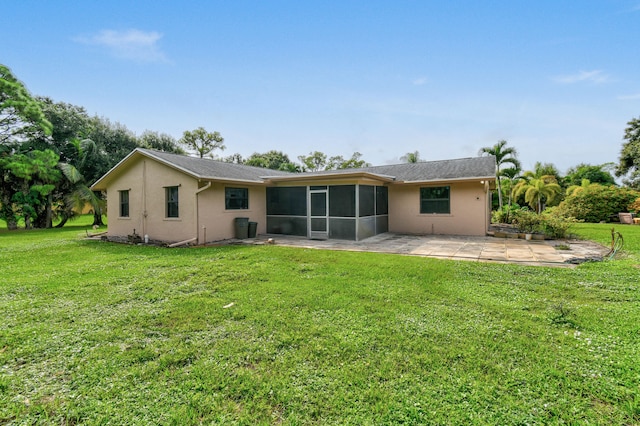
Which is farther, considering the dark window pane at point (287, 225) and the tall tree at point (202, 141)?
the tall tree at point (202, 141)

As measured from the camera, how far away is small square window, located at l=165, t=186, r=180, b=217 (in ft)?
39.2

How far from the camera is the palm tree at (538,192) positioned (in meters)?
22.8

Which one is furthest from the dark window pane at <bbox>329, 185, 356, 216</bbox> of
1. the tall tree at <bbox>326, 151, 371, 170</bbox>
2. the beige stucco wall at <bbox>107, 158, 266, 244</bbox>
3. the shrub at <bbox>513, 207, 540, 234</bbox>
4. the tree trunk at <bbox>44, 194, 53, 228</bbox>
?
the tall tree at <bbox>326, 151, 371, 170</bbox>

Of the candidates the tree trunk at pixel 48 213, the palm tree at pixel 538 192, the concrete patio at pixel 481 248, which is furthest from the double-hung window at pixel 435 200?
the tree trunk at pixel 48 213

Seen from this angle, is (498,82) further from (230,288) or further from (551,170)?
(551,170)

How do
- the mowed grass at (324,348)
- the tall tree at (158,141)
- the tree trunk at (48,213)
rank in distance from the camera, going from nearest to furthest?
the mowed grass at (324,348)
the tree trunk at (48,213)
the tall tree at (158,141)

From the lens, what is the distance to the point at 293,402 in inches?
100

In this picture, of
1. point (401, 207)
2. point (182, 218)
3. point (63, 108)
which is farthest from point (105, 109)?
point (401, 207)

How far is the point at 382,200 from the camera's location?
1389 centimetres

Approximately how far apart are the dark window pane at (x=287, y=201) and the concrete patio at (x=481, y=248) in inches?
51.6

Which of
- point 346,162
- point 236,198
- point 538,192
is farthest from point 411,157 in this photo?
point 236,198

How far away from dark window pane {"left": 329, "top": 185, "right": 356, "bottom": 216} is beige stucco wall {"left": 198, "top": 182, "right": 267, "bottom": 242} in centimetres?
363

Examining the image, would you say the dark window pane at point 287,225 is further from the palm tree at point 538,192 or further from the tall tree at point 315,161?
the tall tree at point 315,161

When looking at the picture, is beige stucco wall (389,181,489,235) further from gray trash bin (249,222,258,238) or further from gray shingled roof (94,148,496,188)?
gray trash bin (249,222,258,238)
